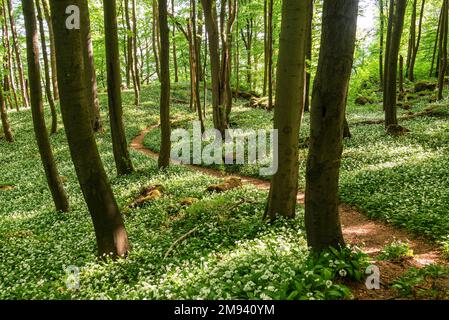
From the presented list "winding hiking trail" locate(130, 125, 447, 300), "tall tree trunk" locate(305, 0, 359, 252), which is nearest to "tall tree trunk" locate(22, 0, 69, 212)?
"winding hiking trail" locate(130, 125, 447, 300)

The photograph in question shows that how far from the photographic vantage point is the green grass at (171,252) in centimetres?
557

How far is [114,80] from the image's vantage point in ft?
48.6

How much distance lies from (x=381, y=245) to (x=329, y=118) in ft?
14.1

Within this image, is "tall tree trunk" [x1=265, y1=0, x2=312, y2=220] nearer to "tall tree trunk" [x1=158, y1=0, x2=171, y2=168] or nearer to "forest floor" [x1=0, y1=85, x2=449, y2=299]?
"forest floor" [x1=0, y1=85, x2=449, y2=299]

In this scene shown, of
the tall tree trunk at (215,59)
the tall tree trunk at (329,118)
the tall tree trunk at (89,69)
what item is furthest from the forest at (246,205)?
the tall tree trunk at (89,69)

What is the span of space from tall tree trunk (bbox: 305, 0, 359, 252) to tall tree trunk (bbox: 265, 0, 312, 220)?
7.73ft

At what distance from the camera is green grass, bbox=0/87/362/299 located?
219 inches

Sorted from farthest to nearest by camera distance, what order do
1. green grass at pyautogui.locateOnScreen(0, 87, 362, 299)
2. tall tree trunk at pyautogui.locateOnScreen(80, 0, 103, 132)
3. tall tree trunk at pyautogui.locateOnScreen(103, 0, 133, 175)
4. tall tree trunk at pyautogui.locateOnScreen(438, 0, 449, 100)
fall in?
tall tree trunk at pyautogui.locateOnScreen(438, 0, 449, 100) < tall tree trunk at pyautogui.locateOnScreen(80, 0, 103, 132) < tall tree trunk at pyautogui.locateOnScreen(103, 0, 133, 175) < green grass at pyautogui.locateOnScreen(0, 87, 362, 299)

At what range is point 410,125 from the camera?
66.6 ft

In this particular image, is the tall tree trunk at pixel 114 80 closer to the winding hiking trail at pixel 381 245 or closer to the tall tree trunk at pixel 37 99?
the tall tree trunk at pixel 37 99

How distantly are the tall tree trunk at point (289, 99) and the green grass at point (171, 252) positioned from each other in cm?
66
